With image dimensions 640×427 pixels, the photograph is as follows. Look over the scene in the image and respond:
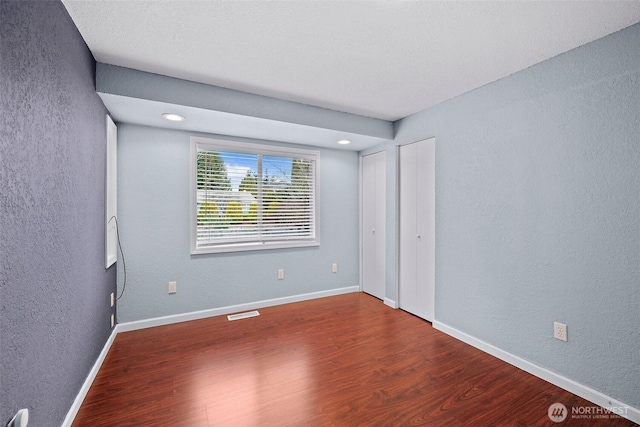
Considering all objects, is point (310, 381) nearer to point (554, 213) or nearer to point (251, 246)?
point (251, 246)

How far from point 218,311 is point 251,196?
1.41 meters

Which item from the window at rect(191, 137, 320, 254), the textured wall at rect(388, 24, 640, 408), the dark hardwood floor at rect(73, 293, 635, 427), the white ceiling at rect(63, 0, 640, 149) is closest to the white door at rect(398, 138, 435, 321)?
the textured wall at rect(388, 24, 640, 408)

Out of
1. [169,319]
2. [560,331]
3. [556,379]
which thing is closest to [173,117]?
[169,319]

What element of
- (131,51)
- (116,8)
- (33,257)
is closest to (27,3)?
(116,8)

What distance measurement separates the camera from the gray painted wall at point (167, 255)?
2943mm

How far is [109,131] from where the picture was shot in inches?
101

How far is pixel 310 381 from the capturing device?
2.08 meters

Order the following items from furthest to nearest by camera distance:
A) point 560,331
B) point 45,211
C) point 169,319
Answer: point 169,319
point 560,331
point 45,211

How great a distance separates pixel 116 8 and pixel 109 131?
1.29 m

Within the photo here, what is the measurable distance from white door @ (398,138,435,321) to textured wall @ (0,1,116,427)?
303cm

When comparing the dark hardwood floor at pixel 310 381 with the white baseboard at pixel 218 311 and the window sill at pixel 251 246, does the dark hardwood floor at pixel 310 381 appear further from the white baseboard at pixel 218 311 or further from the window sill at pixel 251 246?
the window sill at pixel 251 246

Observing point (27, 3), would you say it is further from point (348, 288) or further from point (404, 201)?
point (348, 288)

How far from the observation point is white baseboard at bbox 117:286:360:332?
2973mm

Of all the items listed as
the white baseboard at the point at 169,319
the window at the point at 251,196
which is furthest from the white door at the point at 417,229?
the window at the point at 251,196
